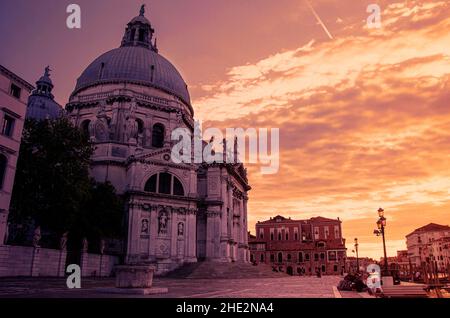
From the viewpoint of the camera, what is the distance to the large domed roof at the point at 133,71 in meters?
54.1

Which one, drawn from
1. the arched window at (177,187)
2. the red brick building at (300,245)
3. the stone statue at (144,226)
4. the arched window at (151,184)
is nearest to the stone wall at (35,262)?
the stone statue at (144,226)

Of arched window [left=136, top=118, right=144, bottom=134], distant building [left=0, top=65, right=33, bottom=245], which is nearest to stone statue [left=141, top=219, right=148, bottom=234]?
arched window [left=136, top=118, right=144, bottom=134]

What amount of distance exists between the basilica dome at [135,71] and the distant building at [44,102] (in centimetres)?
496

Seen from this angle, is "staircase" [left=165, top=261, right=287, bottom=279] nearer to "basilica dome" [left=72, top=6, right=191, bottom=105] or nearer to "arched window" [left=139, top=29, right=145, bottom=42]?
"basilica dome" [left=72, top=6, right=191, bottom=105]

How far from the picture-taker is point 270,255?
78.1 meters

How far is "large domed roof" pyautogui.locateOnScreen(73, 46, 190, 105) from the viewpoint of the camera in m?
54.1

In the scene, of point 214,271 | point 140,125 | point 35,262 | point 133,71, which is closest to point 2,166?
point 35,262

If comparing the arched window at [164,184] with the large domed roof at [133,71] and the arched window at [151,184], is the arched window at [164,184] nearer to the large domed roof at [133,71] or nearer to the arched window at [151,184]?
the arched window at [151,184]

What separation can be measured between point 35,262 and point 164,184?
19.3 metres

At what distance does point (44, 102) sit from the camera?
58.2m

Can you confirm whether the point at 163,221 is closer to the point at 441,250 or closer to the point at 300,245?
the point at 300,245

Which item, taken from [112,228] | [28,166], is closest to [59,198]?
[28,166]

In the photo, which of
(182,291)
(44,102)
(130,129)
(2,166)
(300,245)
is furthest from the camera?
(300,245)
